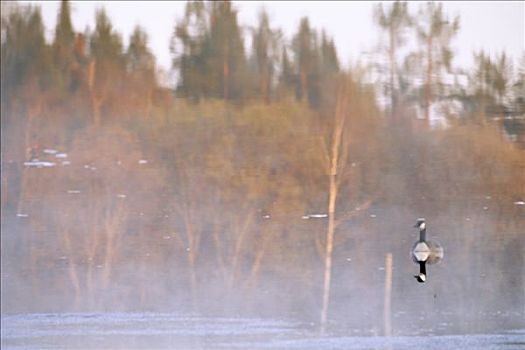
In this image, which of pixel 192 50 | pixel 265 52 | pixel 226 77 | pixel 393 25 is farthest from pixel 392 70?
pixel 192 50

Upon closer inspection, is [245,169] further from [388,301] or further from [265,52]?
[388,301]

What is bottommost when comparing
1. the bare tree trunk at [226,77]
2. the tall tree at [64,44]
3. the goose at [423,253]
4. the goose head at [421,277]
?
the goose head at [421,277]

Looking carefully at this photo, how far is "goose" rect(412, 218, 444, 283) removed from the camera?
5.28 meters

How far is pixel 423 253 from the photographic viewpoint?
528 centimetres

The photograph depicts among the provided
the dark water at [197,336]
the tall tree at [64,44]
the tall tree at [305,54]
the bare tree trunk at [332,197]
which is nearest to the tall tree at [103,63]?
the tall tree at [64,44]

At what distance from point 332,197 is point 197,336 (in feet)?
3.61

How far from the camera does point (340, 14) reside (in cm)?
583

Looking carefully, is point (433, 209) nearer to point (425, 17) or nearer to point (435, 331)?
point (435, 331)

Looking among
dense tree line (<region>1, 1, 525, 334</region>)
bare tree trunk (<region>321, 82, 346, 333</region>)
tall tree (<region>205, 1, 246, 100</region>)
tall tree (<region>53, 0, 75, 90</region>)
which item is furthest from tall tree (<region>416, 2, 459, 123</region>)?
tall tree (<region>53, 0, 75, 90</region>)

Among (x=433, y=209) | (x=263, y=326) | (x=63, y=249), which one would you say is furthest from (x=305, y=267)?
(x=63, y=249)

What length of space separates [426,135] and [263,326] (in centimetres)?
141

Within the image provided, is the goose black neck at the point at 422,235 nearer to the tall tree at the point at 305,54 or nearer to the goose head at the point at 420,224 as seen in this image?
the goose head at the point at 420,224

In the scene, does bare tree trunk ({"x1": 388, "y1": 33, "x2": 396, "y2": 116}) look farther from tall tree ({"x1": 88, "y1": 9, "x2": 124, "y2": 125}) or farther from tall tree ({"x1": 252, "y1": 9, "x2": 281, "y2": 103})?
tall tree ({"x1": 88, "y1": 9, "x2": 124, "y2": 125})

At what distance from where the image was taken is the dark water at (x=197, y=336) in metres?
5.68
